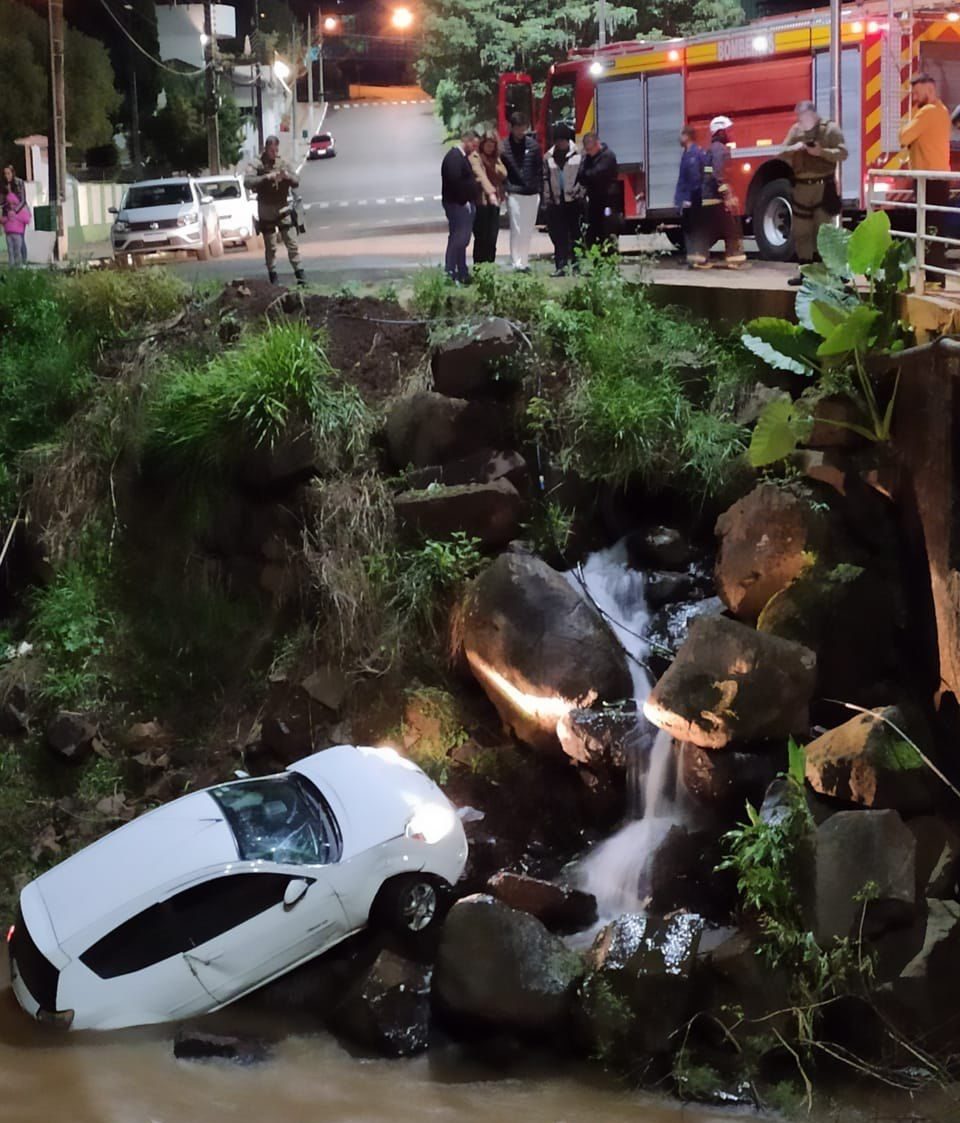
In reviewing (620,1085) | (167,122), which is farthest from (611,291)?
(167,122)

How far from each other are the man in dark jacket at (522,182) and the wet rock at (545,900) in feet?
24.1

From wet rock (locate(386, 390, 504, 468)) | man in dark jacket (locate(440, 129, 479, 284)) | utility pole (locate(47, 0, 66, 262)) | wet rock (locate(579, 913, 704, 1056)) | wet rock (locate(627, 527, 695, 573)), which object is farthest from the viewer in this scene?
utility pole (locate(47, 0, 66, 262))

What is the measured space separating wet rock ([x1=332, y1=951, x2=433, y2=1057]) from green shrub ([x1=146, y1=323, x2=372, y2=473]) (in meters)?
4.67

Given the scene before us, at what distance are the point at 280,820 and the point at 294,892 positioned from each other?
66 centimetres

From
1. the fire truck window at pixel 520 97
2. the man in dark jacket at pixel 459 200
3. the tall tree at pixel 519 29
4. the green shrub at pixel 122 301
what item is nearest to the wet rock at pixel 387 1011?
the man in dark jacket at pixel 459 200

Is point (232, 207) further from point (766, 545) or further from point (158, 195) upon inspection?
point (766, 545)

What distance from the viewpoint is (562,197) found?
14086 millimetres

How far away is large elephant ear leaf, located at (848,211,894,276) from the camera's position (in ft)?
32.9

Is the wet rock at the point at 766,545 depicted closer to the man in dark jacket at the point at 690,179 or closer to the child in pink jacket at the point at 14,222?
the man in dark jacket at the point at 690,179

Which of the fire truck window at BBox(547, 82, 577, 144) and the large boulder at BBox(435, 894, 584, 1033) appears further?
the fire truck window at BBox(547, 82, 577, 144)

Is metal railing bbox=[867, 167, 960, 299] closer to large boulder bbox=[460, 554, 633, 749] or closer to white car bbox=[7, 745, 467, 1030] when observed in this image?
large boulder bbox=[460, 554, 633, 749]

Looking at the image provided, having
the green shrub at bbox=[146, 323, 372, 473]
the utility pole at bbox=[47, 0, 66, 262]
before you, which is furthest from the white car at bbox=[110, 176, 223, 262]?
the green shrub at bbox=[146, 323, 372, 473]

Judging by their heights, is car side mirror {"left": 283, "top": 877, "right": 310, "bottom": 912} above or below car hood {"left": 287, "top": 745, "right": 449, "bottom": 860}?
below

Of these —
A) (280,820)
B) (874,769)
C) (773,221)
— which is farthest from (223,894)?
(773,221)
